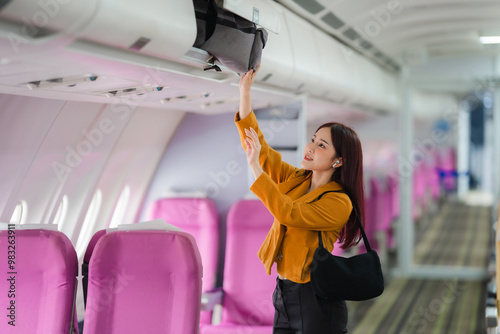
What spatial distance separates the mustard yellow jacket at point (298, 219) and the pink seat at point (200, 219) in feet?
5.37

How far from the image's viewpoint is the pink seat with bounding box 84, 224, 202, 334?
2.96 metres

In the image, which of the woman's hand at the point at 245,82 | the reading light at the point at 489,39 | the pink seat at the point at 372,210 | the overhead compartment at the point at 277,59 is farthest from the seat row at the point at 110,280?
the pink seat at the point at 372,210

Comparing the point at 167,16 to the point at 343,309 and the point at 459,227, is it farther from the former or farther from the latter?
the point at 459,227

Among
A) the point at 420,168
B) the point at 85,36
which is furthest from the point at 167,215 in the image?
the point at 420,168

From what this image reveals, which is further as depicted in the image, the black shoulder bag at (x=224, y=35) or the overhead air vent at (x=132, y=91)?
the overhead air vent at (x=132, y=91)

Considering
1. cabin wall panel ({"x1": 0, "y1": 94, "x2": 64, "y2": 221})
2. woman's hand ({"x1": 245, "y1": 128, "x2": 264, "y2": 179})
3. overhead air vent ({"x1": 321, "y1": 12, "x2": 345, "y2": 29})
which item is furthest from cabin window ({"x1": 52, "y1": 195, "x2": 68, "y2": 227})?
overhead air vent ({"x1": 321, "y1": 12, "x2": 345, "y2": 29})

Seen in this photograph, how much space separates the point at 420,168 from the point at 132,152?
6901mm

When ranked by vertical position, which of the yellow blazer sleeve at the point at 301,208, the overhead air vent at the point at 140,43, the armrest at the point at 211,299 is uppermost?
the overhead air vent at the point at 140,43

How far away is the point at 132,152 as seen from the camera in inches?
178

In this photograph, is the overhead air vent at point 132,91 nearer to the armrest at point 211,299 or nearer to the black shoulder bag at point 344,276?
the black shoulder bag at point 344,276

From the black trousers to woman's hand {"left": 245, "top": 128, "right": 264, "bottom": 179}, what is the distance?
1.69 ft

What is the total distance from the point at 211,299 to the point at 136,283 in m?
1.18

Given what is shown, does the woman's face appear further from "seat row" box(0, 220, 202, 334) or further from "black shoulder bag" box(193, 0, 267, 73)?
"seat row" box(0, 220, 202, 334)

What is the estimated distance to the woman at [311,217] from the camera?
101 inches
